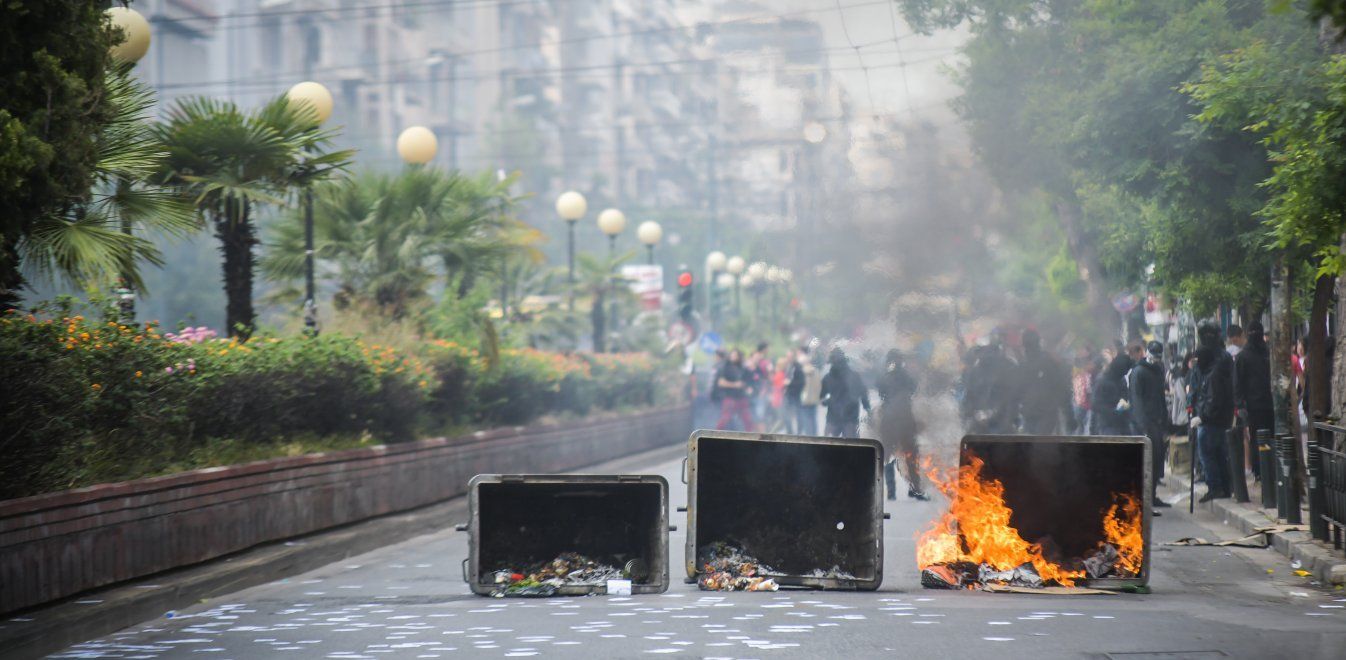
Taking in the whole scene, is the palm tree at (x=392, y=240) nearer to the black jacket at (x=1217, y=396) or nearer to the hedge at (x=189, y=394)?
the hedge at (x=189, y=394)

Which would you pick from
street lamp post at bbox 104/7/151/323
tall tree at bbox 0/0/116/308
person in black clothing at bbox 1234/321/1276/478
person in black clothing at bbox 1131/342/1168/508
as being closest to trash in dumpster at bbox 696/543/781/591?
tall tree at bbox 0/0/116/308

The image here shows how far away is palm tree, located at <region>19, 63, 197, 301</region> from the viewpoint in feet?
34.4

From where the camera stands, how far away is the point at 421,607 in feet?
31.9

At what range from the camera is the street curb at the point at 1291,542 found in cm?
1062

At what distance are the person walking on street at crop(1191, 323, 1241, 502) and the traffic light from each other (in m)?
19.9

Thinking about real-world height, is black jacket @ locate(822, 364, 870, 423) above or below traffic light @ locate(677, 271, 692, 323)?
below

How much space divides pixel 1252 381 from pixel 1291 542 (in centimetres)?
424

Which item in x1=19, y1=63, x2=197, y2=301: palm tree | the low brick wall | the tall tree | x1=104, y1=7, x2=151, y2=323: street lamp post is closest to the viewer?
the low brick wall

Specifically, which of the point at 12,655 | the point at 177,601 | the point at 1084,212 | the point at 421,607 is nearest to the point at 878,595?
the point at 421,607

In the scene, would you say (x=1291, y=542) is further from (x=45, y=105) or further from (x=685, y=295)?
(x=685, y=295)

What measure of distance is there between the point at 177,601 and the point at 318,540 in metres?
3.05

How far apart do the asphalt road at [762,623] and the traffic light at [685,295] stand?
78.9 feet

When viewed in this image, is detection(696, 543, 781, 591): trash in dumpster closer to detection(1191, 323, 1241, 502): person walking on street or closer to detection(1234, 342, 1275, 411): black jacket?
detection(1191, 323, 1241, 502): person walking on street

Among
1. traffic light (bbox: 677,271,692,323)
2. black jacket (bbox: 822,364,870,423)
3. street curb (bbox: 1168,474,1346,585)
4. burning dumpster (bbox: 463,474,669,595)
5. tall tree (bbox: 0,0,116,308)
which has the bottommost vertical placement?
street curb (bbox: 1168,474,1346,585)
